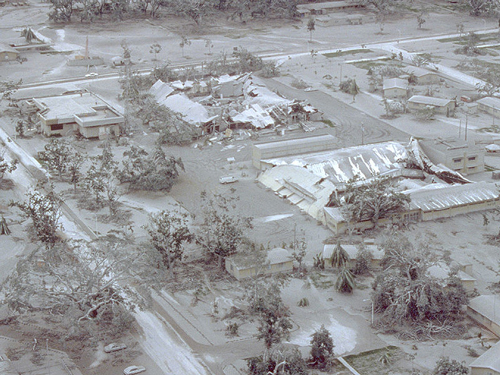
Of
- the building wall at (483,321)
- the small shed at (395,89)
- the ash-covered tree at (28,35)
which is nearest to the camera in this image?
the building wall at (483,321)

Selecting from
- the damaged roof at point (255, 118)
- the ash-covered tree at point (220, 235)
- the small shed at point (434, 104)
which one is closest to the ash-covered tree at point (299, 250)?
the ash-covered tree at point (220, 235)

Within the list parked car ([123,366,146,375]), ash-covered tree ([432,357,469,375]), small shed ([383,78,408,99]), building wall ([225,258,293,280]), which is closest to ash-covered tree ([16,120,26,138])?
building wall ([225,258,293,280])

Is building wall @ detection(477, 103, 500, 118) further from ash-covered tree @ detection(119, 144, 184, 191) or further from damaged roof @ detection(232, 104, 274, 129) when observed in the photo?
ash-covered tree @ detection(119, 144, 184, 191)

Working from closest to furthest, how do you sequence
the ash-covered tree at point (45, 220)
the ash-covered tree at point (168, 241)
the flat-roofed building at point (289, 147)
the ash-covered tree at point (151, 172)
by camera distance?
the ash-covered tree at point (168, 241)
the ash-covered tree at point (45, 220)
the ash-covered tree at point (151, 172)
the flat-roofed building at point (289, 147)

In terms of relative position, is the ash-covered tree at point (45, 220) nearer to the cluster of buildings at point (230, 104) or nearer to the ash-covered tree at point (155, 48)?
the cluster of buildings at point (230, 104)

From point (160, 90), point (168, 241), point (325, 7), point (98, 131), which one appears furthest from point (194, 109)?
point (325, 7)

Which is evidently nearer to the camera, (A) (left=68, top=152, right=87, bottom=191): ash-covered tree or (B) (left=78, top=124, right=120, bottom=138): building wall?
(A) (left=68, top=152, right=87, bottom=191): ash-covered tree

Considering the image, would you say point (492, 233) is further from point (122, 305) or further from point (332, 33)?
point (332, 33)
